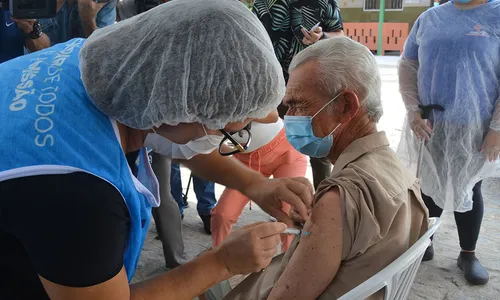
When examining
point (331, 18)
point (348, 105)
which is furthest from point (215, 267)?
point (331, 18)

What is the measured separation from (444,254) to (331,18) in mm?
1686

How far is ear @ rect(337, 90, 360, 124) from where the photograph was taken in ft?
5.16

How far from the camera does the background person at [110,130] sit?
0.84 m

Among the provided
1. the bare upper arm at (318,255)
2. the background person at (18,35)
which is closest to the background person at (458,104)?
the bare upper arm at (318,255)

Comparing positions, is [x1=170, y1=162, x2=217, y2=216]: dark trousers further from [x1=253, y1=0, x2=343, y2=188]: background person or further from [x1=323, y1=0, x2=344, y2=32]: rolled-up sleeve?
[x1=323, y1=0, x2=344, y2=32]: rolled-up sleeve

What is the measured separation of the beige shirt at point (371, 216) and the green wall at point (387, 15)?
43.5 feet

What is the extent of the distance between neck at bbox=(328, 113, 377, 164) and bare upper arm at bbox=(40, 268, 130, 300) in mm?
961

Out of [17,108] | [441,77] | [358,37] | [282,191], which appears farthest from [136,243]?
[358,37]

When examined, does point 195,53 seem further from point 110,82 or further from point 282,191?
point 282,191

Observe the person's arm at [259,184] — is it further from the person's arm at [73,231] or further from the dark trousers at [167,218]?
the dark trousers at [167,218]

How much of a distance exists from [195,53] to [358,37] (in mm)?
14138

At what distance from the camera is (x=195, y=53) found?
36.4 inches

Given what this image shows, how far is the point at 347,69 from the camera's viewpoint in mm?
1568

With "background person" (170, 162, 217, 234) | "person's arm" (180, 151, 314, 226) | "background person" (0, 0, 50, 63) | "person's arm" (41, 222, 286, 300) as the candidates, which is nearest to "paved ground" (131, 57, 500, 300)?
"background person" (170, 162, 217, 234)
